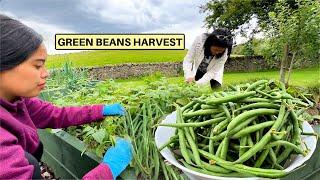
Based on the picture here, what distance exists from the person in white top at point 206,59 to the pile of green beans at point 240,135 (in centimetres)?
334

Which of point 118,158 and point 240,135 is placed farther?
point 118,158

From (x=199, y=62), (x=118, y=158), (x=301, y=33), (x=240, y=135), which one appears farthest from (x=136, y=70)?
(x=240, y=135)

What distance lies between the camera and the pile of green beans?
5.76 feet

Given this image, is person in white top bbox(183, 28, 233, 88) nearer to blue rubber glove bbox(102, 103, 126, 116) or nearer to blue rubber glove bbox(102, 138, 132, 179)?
blue rubber glove bbox(102, 103, 126, 116)

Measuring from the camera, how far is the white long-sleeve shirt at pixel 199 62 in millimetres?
5504

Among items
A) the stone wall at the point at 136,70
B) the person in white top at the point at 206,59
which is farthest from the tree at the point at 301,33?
the person in white top at the point at 206,59

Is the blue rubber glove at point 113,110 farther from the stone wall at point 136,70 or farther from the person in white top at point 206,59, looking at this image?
the stone wall at point 136,70

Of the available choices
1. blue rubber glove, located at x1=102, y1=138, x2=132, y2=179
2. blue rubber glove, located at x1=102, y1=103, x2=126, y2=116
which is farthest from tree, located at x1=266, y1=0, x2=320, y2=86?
blue rubber glove, located at x1=102, y1=138, x2=132, y2=179

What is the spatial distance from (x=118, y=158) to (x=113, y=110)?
2.01 ft

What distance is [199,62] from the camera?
568 cm

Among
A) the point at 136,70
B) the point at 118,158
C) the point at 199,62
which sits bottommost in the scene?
the point at 118,158

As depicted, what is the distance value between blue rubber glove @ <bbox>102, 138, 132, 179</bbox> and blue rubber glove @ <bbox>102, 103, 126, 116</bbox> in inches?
18.2

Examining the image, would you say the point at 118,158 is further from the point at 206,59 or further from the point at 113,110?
the point at 206,59

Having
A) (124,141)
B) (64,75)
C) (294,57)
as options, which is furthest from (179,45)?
(294,57)
